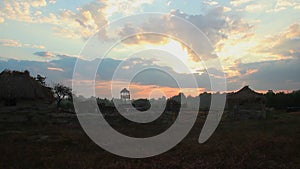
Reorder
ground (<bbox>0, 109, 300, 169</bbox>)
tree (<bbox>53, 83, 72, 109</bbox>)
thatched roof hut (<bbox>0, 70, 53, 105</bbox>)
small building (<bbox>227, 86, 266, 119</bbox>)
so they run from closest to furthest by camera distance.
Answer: ground (<bbox>0, 109, 300, 169</bbox>), thatched roof hut (<bbox>0, 70, 53, 105</bbox>), small building (<bbox>227, 86, 266, 119</bbox>), tree (<bbox>53, 83, 72, 109</bbox>)

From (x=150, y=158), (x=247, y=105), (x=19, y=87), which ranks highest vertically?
(x=19, y=87)

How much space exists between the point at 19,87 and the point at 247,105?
2766cm

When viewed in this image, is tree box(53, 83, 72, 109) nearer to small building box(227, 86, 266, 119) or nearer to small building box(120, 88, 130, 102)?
small building box(120, 88, 130, 102)

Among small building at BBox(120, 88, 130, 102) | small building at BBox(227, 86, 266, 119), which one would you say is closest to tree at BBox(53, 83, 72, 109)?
small building at BBox(120, 88, 130, 102)

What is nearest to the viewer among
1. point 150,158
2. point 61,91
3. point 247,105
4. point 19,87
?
point 150,158

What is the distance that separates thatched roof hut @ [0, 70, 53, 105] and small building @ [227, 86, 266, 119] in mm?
23558

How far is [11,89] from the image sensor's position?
91.2ft

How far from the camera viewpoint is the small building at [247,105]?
34438mm

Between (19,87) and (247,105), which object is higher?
(19,87)

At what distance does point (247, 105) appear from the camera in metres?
35.5

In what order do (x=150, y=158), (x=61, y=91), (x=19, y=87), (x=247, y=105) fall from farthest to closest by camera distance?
(x=61, y=91), (x=247, y=105), (x=19, y=87), (x=150, y=158)

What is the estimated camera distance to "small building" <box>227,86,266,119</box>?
34.4 m

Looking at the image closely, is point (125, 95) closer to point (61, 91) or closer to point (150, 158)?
point (61, 91)

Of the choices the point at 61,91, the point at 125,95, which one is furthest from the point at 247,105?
the point at 61,91
